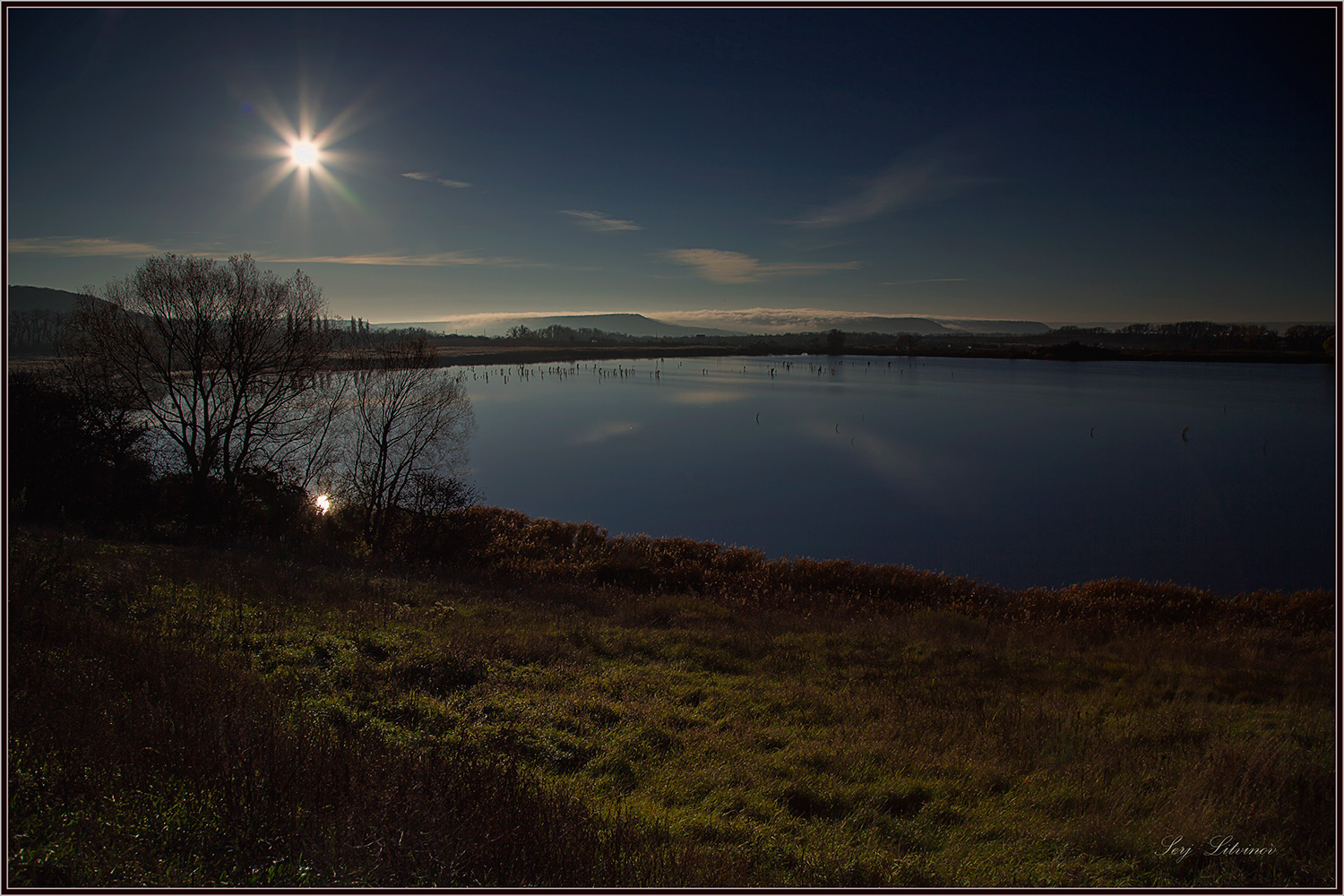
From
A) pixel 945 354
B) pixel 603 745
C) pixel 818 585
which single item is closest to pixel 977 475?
pixel 818 585

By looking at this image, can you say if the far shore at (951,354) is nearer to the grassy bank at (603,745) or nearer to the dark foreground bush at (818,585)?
the dark foreground bush at (818,585)

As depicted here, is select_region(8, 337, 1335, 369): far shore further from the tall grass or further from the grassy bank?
the tall grass

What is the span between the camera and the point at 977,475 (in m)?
38.0

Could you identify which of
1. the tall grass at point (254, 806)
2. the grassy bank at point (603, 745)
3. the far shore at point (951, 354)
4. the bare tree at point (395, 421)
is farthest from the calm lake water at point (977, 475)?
the far shore at point (951, 354)

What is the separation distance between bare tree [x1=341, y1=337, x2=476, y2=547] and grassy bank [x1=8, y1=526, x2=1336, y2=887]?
17761mm

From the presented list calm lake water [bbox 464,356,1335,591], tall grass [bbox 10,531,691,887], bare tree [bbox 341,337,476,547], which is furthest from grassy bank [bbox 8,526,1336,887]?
bare tree [bbox 341,337,476,547]

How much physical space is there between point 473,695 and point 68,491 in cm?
2293

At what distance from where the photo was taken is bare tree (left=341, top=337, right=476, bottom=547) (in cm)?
3162

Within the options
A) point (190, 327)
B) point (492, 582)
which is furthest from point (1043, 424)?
point (190, 327)

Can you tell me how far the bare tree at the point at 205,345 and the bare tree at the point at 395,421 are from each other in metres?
5.05

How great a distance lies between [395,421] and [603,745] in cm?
3305

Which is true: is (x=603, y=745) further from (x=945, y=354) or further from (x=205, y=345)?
(x=945, y=354)

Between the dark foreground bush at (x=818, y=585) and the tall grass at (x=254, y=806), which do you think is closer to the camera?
the tall grass at (x=254, y=806)

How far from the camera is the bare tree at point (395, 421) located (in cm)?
3162
